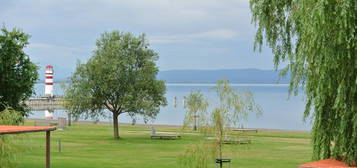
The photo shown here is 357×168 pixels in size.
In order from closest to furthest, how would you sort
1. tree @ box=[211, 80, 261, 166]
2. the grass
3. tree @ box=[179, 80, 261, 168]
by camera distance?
tree @ box=[179, 80, 261, 168] < tree @ box=[211, 80, 261, 166] < the grass

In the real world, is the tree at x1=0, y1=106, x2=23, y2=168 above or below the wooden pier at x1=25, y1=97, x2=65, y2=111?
below

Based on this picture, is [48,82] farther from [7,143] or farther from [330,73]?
[330,73]

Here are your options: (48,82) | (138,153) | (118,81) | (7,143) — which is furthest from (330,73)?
(48,82)

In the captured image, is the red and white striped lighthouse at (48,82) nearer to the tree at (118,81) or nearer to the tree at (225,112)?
the tree at (118,81)

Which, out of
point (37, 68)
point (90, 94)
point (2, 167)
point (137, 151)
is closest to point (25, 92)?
point (37, 68)

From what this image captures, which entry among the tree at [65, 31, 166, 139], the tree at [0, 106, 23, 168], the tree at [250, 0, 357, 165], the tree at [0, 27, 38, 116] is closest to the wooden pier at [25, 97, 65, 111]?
the tree at [65, 31, 166, 139]

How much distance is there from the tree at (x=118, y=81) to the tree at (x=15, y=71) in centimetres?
2070

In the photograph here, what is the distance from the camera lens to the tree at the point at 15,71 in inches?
1046

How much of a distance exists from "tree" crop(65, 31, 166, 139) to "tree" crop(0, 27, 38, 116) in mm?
20698

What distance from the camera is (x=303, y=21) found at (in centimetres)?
1623

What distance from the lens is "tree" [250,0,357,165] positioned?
48.8 ft

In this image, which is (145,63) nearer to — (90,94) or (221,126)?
(90,94)

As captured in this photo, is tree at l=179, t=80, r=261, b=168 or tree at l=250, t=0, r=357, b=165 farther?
tree at l=179, t=80, r=261, b=168

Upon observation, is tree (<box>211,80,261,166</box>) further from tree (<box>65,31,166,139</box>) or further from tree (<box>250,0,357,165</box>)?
tree (<box>65,31,166,139</box>)
